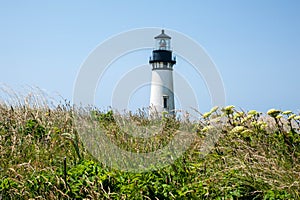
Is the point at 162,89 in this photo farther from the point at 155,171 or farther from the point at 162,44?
the point at 155,171

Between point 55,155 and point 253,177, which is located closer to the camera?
point 253,177

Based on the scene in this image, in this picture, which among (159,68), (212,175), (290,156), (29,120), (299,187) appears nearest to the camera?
(299,187)

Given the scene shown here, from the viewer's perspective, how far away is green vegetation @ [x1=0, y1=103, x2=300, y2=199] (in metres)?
3.65

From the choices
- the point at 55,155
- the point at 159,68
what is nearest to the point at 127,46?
the point at 55,155

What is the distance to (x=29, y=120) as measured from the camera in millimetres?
5695

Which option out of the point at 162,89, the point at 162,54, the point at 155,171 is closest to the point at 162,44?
the point at 162,54

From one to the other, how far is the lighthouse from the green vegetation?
16.8 metres

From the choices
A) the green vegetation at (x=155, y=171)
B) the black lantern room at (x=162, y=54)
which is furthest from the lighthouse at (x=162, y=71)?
the green vegetation at (x=155, y=171)

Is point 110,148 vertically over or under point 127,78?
under

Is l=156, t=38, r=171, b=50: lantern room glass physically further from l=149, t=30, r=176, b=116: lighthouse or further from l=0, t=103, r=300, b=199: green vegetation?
l=0, t=103, r=300, b=199: green vegetation

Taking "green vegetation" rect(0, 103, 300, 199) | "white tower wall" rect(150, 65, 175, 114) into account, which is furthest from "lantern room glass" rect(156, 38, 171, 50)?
"green vegetation" rect(0, 103, 300, 199)

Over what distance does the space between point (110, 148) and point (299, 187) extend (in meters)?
2.38

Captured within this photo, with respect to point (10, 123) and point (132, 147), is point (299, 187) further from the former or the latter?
point (10, 123)

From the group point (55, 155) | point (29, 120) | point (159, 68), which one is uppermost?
point (159, 68)
